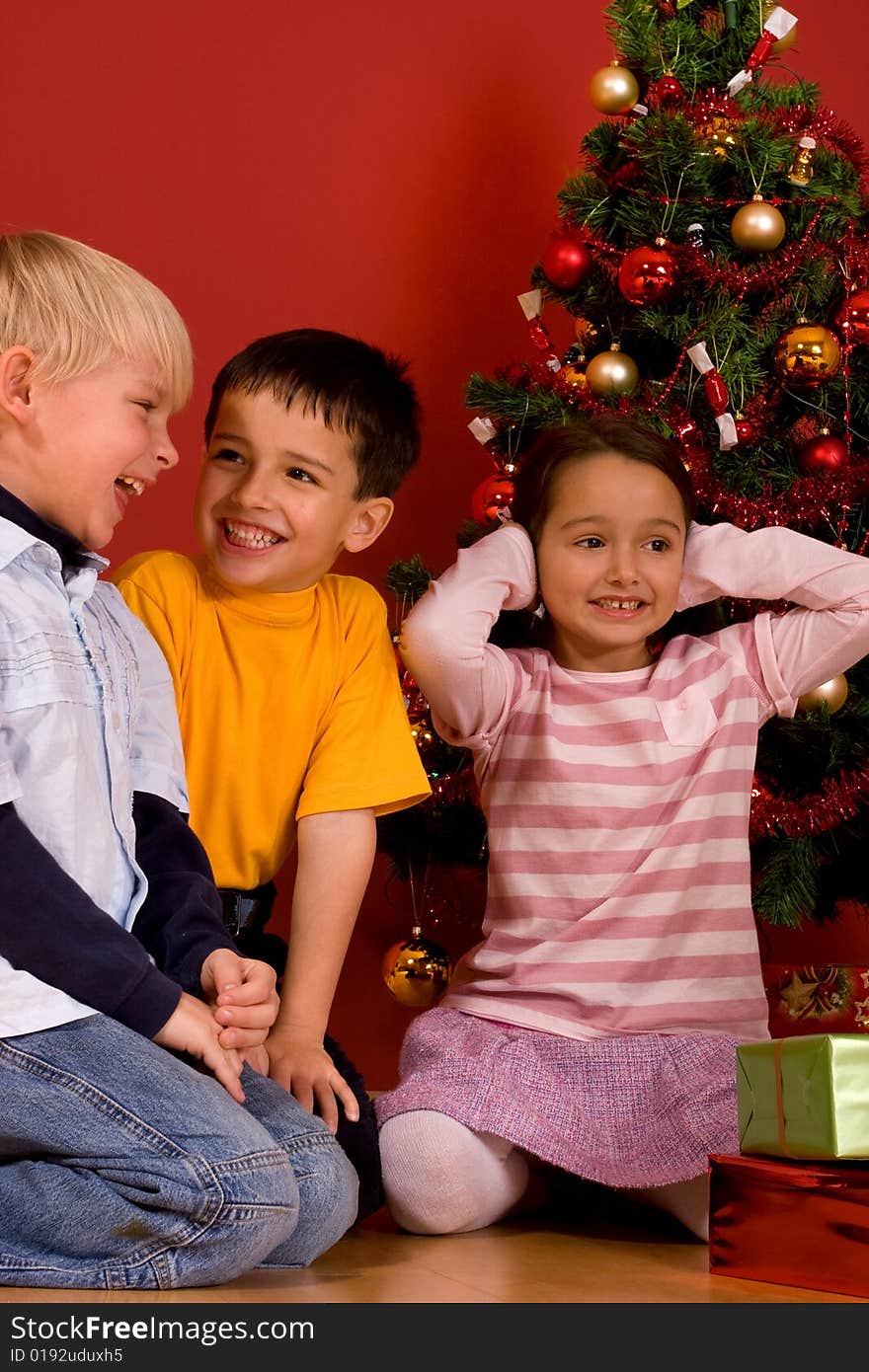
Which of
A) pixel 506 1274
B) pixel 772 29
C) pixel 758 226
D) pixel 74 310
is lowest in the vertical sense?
pixel 506 1274

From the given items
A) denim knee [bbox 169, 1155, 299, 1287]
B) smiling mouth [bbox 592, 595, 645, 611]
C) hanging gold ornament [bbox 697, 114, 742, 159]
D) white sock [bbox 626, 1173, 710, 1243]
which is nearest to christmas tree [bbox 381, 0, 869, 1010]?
hanging gold ornament [bbox 697, 114, 742, 159]

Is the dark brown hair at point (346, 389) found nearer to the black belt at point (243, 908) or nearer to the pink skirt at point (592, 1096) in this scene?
the black belt at point (243, 908)

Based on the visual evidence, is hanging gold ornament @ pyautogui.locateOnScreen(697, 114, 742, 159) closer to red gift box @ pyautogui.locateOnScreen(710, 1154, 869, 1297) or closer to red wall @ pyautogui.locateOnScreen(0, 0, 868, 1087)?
red wall @ pyautogui.locateOnScreen(0, 0, 868, 1087)

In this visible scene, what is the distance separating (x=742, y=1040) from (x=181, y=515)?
1.12m

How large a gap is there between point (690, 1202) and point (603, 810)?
365mm

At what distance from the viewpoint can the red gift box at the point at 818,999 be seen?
174cm

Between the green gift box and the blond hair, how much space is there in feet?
2.32

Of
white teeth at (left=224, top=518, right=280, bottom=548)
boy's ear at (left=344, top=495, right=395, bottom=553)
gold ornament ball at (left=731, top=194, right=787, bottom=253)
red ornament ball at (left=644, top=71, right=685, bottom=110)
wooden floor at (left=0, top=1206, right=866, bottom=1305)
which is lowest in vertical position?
wooden floor at (left=0, top=1206, right=866, bottom=1305)


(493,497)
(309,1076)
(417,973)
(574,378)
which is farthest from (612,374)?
(309,1076)

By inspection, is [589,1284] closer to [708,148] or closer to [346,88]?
[708,148]

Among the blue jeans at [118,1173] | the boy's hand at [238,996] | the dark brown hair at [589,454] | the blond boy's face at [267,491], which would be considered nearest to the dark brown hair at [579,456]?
the dark brown hair at [589,454]

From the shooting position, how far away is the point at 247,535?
1.39 metres

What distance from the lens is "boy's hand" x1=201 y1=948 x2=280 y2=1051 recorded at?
42.2 inches

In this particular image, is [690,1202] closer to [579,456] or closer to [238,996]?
[238,996]
